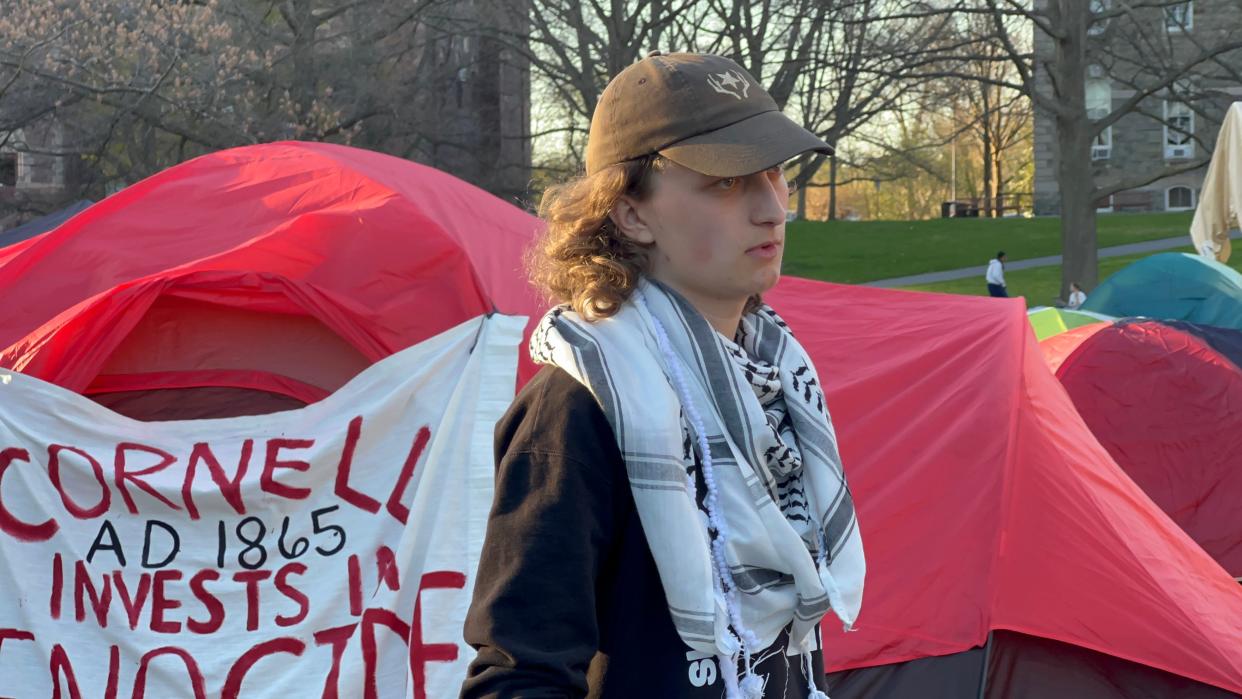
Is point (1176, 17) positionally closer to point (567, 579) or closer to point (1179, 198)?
point (1179, 198)

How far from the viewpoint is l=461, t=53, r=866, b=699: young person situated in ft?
4.83

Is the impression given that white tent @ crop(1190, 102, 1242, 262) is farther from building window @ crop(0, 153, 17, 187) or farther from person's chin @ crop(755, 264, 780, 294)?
building window @ crop(0, 153, 17, 187)

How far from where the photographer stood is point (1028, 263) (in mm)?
26312

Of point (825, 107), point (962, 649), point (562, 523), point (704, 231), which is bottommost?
point (962, 649)

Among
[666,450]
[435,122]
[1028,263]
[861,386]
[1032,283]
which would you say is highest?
[435,122]

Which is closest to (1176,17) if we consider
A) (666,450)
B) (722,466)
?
(722,466)

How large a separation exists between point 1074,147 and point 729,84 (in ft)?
55.8

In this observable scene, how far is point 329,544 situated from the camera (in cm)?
392

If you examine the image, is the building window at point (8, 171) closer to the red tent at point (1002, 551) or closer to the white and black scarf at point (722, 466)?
the red tent at point (1002, 551)

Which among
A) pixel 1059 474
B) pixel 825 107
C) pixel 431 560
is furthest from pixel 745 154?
pixel 825 107

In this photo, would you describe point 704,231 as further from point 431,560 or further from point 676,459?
point 431,560

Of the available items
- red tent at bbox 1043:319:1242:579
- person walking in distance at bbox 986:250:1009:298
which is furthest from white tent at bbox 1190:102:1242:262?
person walking in distance at bbox 986:250:1009:298

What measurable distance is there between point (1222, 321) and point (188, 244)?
20.2 ft

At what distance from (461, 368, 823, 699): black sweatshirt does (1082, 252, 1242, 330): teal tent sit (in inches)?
290
